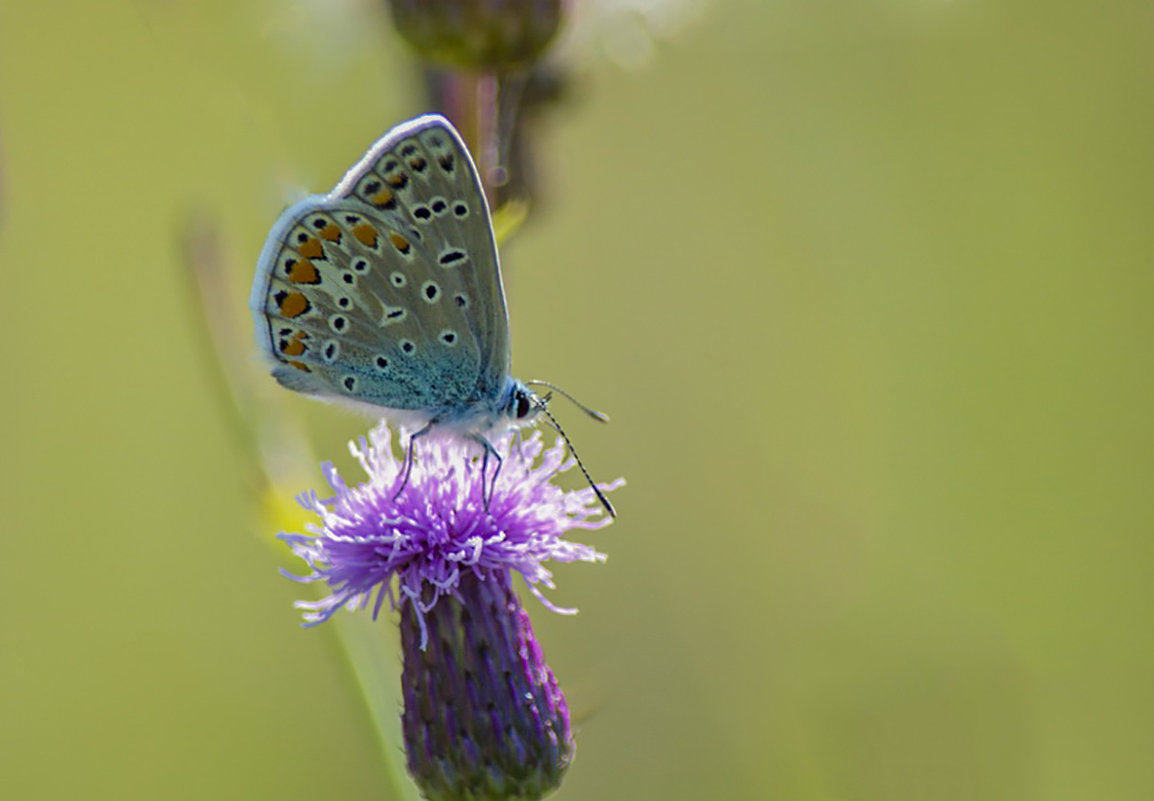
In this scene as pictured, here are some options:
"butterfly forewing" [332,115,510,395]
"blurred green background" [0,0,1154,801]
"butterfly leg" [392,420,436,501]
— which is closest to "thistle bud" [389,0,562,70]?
"butterfly forewing" [332,115,510,395]

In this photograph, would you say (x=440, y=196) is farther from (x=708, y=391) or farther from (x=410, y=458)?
(x=708, y=391)

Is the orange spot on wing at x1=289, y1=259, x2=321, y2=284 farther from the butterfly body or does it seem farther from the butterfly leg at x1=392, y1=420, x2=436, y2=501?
the butterfly leg at x1=392, y1=420, x2=436, y2=501

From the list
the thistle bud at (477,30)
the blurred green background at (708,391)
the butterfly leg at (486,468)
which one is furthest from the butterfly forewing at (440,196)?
the blurred green background at (708,391)

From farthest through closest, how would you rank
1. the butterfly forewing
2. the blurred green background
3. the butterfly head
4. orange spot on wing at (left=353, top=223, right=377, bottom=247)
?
the blurred green background < the butterfly head < orange spot on wing at (left=353, top=223, right=377, bottom=247) < the butterfly forewing

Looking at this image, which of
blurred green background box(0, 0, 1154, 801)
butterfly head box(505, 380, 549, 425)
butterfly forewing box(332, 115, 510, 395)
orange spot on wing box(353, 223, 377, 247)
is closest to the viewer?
butterfly forewing box(332, 115, 510, 395)

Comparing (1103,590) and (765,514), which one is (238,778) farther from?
(1103,590)

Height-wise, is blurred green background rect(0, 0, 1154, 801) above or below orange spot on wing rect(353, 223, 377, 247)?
below

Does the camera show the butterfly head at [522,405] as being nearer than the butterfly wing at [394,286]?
No

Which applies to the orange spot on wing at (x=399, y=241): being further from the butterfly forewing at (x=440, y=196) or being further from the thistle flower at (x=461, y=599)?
the thistle flower at (x=461, y=599)
